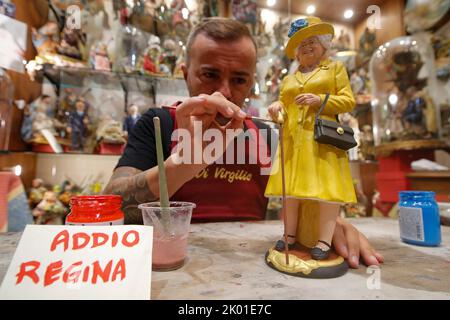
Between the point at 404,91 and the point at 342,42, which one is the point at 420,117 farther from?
the point at 342,42

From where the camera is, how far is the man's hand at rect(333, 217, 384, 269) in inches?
20.6

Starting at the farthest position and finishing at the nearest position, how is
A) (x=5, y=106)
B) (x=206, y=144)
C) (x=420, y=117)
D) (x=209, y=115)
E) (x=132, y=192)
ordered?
(x=420, y=117), (x=5, y=106), (x=132, y=192), (x=206, y=144), (x=209, y=115)

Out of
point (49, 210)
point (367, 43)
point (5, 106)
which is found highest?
point (367, 43)

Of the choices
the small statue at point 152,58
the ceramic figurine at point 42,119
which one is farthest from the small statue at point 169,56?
the ceramic figurine at point 42,119

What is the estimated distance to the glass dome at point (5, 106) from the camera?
1358 millimetres

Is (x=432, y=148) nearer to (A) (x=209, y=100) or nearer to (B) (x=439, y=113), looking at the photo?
(B) (x=439, y=113)

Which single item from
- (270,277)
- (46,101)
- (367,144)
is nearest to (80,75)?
(46,101)

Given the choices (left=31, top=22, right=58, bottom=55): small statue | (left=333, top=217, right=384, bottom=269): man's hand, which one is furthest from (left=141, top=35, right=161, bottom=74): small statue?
(left=333, top=217, right=384, bottom=269): man's hand

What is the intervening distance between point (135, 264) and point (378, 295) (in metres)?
0.37

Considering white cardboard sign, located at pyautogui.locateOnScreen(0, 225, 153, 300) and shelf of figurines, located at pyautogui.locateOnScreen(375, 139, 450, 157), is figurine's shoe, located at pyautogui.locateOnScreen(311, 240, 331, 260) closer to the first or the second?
white cardboard sign, located at pyautogui.locateOnScreen(0, 225, 153, 300)

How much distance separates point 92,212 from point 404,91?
2.31m

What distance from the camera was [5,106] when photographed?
1402 mm

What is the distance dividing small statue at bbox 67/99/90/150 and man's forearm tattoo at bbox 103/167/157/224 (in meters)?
0.81
